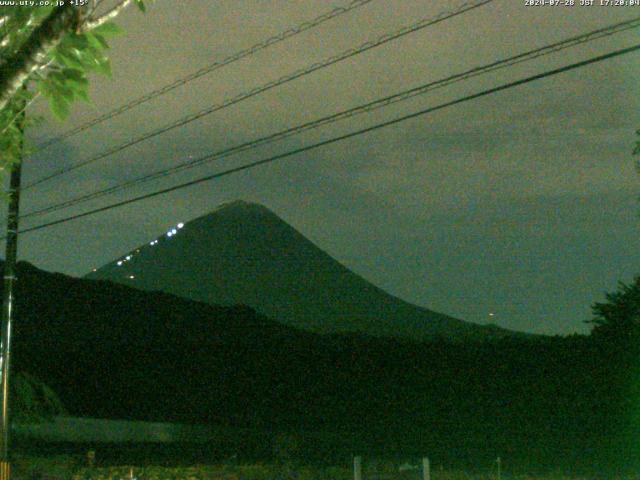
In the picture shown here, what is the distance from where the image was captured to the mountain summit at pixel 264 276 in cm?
13262

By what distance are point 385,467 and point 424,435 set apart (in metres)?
19.5

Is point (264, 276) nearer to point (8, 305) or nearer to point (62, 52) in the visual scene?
point (8, 305)

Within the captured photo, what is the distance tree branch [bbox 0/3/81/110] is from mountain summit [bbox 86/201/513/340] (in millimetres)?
113682

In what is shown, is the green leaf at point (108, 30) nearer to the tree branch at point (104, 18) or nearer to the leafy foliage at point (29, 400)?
the tree branch at point (104, 18)

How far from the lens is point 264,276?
160m

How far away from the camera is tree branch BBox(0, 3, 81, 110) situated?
4188mm

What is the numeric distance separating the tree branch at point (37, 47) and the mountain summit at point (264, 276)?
113682 millimetres

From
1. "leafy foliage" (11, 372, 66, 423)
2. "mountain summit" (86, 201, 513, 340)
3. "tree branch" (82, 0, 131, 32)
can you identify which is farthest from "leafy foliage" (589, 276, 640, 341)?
"mountain summit" (86, 201, 513, 340)

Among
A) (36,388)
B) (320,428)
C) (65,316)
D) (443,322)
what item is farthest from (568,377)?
(443,322)

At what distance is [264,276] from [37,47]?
514ft

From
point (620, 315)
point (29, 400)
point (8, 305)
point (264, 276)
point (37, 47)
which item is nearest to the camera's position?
point (37, 47)

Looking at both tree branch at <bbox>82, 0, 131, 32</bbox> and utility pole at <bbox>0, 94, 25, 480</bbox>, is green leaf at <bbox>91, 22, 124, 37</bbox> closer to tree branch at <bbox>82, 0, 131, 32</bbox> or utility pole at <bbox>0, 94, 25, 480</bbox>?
tree branch at <bbox>82, 0, 131, 32</bbox>

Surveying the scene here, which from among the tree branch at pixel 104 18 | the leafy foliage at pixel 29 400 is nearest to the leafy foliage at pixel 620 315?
the leafy foliage at pixel 29 400

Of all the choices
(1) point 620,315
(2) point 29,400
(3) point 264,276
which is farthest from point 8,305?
(3) point 264,276
